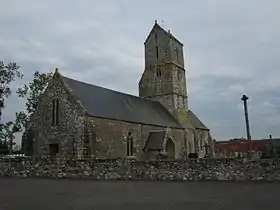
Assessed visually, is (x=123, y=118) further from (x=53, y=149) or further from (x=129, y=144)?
(x=53, y=149)

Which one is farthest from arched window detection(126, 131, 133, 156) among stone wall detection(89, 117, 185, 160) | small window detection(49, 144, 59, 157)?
small window detection(49, 144, 59, 157)

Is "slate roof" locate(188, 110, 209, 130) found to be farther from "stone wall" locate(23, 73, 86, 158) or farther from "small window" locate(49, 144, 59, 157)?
"small window" locate(49, 144, 59, 157)

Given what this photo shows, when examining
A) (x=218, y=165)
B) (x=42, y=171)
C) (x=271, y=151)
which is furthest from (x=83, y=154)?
(x=271, y=151)

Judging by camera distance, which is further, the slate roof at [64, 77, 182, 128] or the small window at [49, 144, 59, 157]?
the slate roof at [64, 77, 182, 128]

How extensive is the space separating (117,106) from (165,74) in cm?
1413

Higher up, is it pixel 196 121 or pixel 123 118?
pixel 196 121

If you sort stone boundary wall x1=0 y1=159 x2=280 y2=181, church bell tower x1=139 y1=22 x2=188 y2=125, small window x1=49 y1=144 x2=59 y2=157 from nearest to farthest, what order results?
stone boundary wall x1=0 y1=159 x2=280 y2=181 < small window x1=49 y1=144 x2=59 y2=157 < church bell tower x1=139 y1=22 x2=188 y2=125

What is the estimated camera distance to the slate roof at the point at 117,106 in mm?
31172

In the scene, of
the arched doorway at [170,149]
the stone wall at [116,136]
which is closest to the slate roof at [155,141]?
the stone wall at [116,136]

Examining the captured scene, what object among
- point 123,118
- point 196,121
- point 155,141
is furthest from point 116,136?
Result: point 196,121

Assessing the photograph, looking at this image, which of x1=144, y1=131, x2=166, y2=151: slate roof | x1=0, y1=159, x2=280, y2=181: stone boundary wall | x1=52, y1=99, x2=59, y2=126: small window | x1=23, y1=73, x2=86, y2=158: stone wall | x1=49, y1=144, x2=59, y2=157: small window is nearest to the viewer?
x1=0, y1=159, x2=280, y2=181: stone boundary wall

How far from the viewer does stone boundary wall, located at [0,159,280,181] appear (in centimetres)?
1828

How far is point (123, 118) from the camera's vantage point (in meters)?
33.1

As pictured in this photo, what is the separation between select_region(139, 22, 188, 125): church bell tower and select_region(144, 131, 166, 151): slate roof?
8685 mm
